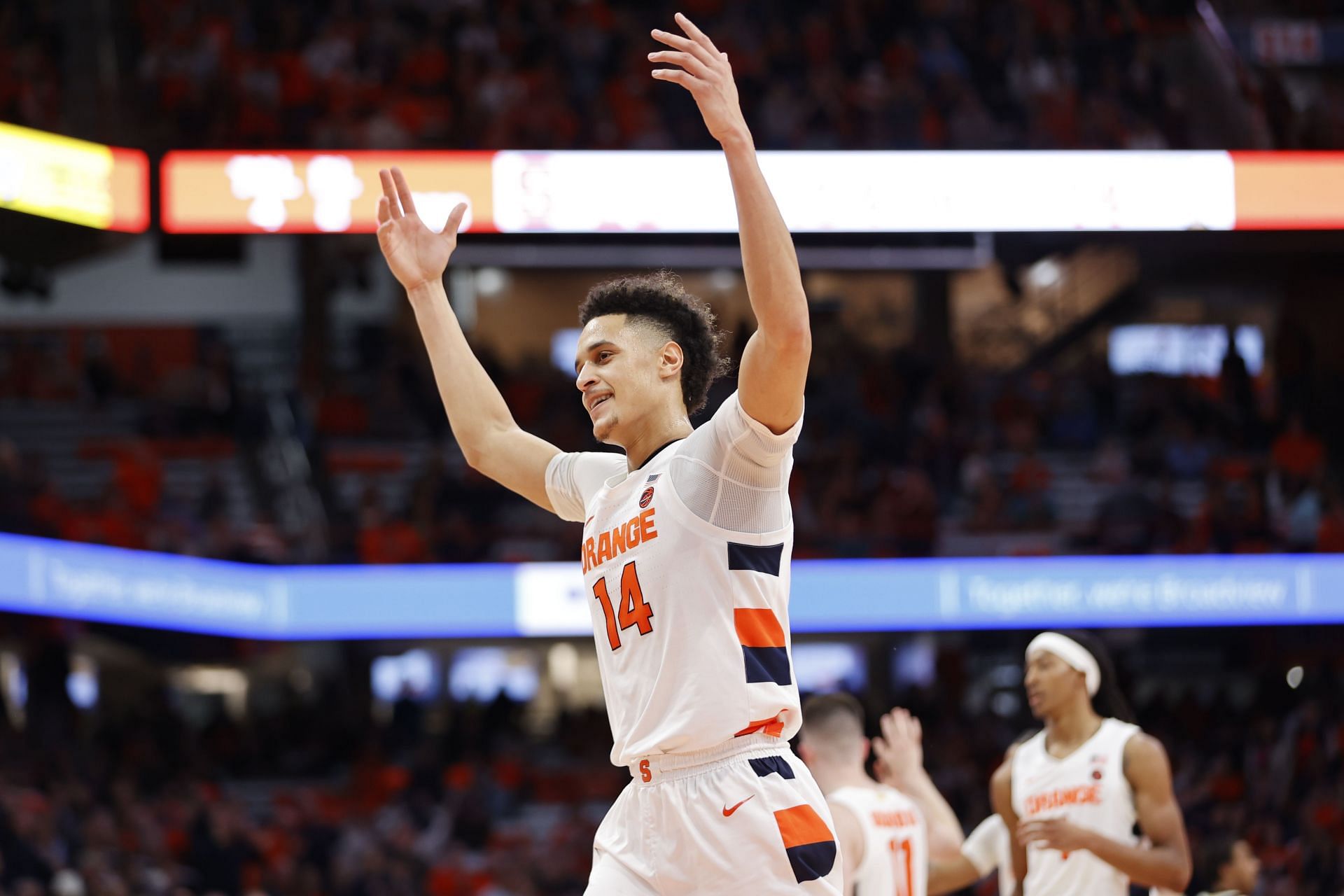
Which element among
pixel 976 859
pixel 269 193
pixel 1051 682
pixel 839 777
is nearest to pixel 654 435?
pixel 839 777

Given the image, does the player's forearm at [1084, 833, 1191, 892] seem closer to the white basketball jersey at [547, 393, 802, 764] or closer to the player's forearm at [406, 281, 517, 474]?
the white basketball jersey at [547, 393, 802, 764]

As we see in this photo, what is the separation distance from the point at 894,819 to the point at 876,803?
0.08 m

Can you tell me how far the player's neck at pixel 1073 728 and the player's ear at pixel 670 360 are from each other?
120 inches

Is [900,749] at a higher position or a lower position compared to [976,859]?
higher

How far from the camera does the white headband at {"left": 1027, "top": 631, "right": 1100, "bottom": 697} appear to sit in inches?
239

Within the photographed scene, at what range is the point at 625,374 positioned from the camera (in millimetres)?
3562

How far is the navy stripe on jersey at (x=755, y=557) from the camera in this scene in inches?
131

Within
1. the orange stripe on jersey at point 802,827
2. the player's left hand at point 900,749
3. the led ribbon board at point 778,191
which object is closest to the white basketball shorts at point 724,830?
the orange stripe on jersey at point 802,827

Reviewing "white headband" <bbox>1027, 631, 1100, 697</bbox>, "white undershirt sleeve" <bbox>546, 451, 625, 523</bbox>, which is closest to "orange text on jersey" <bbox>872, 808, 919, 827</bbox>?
"white headband" <bbox>1027, 631, 1100, 697</bbox>

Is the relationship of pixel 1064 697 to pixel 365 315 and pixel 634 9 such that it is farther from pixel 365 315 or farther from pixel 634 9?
pixel 365 315

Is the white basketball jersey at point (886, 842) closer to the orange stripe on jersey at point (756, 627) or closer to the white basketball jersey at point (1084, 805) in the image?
the white basketball jersey at point (1084, 805)

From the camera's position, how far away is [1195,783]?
15469 millimetres

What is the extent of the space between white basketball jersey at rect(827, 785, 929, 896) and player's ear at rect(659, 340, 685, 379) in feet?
8.08

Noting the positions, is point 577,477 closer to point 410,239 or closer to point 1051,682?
point 410,239
